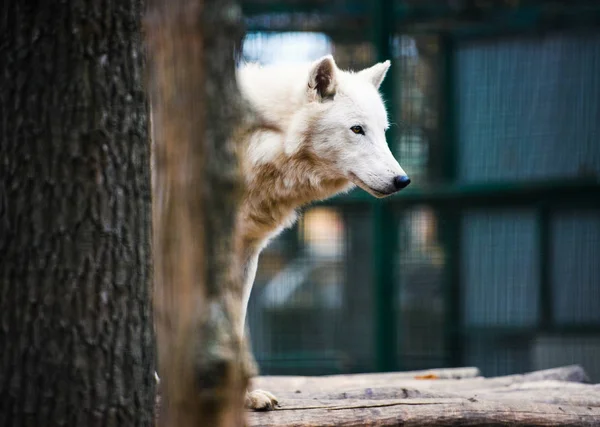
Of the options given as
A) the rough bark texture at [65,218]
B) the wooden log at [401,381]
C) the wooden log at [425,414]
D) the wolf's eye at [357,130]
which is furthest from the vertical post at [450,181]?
the rough bark texture at [65,218]

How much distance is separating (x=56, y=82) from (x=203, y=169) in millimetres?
1097

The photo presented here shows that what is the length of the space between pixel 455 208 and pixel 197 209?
4645mm

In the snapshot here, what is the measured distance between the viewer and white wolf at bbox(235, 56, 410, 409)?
4.10m

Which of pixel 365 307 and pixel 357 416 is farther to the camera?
pixel 365 307

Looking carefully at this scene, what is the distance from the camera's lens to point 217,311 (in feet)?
6.18

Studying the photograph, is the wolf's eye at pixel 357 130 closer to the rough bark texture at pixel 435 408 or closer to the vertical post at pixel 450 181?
the rough bark texture at pixel 435 408

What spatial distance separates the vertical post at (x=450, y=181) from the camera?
6.28 meters

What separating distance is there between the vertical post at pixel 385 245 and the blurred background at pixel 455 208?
0.01 m

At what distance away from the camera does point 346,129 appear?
4.18 meters

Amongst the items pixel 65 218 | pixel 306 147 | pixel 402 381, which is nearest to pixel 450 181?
pixel 402 381

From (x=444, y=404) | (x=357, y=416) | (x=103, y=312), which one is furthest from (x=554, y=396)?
(x=103, y=312)

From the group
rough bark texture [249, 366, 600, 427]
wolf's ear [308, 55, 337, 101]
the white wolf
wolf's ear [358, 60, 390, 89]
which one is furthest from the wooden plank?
wolf's ear [358, 60, 390, 89]

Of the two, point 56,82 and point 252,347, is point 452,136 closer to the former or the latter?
point 252,347

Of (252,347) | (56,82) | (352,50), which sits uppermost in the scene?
(352,50)
